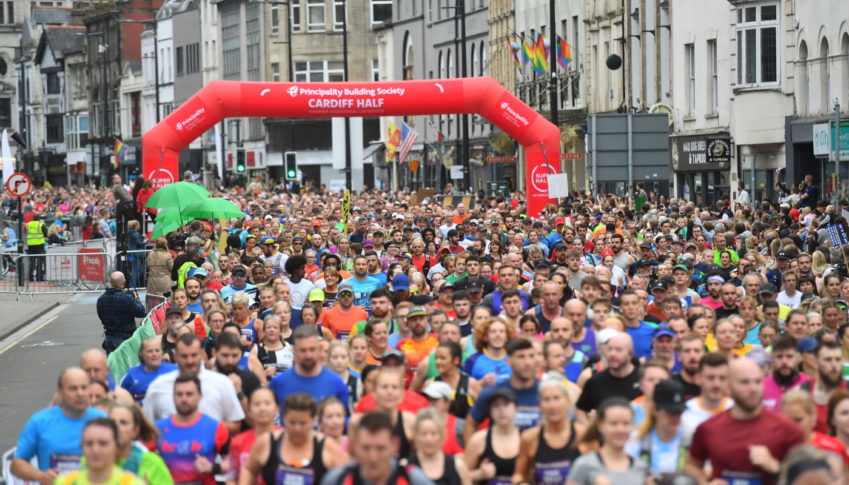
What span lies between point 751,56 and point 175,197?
1605 centimetres

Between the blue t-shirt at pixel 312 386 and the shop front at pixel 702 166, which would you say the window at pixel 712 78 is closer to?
the shop front at pixel 702 166

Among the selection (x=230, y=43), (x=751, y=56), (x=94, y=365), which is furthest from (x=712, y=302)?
(x=230, y=43)

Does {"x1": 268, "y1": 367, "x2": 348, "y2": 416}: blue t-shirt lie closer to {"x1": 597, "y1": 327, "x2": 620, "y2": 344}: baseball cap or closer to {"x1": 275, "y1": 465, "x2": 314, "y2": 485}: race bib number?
{"x1": 275, "y1": 465, "x2": 314, "y2": 485}: race bib number


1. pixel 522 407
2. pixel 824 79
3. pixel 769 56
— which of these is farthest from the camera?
pixel 769 56

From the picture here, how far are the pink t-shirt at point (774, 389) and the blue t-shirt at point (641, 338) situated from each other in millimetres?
2512

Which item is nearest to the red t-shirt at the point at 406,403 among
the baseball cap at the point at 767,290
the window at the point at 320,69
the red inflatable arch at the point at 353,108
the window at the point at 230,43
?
the baseball cap at the point at 767,290

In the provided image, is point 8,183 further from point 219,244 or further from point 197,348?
point 197,348

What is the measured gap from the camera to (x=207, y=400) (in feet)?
37.6

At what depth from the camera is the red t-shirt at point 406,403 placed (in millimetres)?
10898

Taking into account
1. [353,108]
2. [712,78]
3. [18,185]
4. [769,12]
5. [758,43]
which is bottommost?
[18,185]

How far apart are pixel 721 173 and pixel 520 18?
22.8 m

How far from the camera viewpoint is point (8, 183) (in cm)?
3441

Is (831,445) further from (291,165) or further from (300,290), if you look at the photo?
(291,165)

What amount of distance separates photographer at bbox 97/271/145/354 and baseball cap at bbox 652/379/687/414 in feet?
34.5
